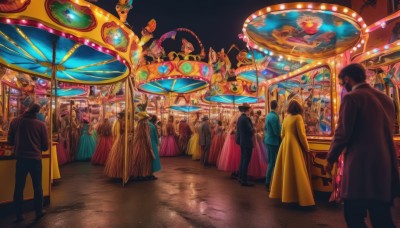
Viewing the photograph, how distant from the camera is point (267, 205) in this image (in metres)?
4.79

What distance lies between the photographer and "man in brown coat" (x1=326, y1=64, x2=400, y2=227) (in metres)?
2.16

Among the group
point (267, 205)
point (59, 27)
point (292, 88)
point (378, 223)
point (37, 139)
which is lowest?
point (267, 205)

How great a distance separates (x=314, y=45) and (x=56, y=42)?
5.20m

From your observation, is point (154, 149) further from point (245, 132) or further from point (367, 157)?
point (367, 157)

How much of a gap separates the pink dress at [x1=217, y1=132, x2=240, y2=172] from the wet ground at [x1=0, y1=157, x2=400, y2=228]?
1.04 m

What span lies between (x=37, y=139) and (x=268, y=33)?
4548 mm

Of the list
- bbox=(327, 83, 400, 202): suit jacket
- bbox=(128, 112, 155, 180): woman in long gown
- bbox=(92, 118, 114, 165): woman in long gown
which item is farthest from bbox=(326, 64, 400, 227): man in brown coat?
bbox=(92, 118, 114, 165): woman in long gown

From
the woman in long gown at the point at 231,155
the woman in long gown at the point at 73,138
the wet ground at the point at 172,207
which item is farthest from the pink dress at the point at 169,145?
the wet ground at the point at 172,207

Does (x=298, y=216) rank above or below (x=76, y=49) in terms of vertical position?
below

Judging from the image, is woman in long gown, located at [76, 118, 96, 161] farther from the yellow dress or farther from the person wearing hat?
the yellow dress

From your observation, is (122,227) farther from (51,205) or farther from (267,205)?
(267,205)

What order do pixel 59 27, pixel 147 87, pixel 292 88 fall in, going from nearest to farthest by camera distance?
1. pixel 59 27
2. pixel 292 88
3. pixel 147 87

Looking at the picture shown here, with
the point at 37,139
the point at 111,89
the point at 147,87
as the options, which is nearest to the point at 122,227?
the point at 37,139

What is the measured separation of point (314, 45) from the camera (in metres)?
5.95
